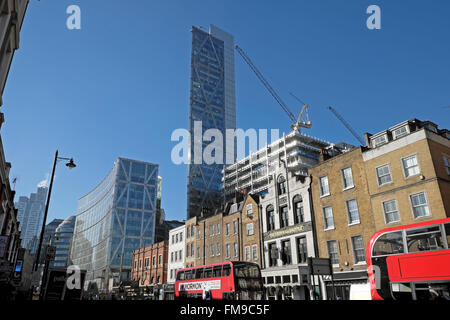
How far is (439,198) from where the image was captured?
22719 millimetres

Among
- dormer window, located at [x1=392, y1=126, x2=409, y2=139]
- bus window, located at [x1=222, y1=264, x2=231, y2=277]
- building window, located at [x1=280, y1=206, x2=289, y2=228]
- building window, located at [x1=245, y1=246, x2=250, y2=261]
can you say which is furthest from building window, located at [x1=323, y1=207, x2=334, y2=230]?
building window, located at [x1=245, y1=246, x2=250, y2=261]

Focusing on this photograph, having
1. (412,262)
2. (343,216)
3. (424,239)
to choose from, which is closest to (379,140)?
(343,216)

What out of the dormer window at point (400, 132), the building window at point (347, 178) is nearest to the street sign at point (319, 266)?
the building window at point (347, 178)

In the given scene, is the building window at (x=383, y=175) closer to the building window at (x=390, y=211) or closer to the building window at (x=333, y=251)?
the building window at (x=390, y=211)

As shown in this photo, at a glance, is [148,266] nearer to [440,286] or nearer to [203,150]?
[440,286]

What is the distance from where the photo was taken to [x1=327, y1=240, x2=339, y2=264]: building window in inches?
1147

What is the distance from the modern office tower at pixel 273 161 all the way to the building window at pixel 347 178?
64.1 meters

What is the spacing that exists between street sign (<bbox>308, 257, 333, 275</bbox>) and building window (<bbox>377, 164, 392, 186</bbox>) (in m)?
12.0

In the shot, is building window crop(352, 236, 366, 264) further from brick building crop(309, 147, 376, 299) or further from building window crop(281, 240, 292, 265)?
building window crop(281, 240, 292, 265)

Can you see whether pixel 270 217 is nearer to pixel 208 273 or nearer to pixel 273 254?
pixel 273 254

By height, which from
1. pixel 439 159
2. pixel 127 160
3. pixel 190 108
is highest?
pixel 190 108
